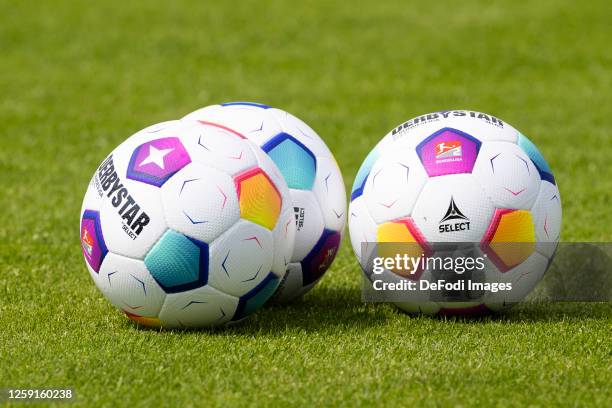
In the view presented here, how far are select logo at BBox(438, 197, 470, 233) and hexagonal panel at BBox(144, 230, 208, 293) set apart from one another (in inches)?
65.6

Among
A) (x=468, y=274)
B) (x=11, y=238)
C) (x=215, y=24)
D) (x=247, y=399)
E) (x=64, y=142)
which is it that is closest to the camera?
(x=247, y=399)

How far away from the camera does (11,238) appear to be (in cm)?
980

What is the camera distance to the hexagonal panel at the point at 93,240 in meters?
6.54

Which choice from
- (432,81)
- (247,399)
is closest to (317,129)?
(432,81)

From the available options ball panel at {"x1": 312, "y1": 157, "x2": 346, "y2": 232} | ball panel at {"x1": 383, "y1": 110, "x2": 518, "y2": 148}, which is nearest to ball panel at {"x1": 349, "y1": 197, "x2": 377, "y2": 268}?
ball panel at {"x1": 312, "y1": 157, "x2": 346, "y2": 232}

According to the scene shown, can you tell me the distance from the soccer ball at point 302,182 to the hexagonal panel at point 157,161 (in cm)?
94

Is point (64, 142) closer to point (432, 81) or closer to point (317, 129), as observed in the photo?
point (317, 129)

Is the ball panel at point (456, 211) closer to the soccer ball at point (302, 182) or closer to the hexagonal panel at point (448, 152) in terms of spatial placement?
the hexagonal panel at point (448, 152)

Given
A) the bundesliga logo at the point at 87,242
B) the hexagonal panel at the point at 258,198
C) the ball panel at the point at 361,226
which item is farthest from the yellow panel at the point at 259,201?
the bundesliga logo at the point at 87,242

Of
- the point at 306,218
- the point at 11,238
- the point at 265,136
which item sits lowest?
the point at 11,238

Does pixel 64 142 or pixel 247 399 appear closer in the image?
pixel 247 399

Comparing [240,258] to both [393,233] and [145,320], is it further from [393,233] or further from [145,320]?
[393,233]

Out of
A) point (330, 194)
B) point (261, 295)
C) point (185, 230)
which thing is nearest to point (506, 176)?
point (330, 194)

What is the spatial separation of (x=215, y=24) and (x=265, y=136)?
44.9 ft
